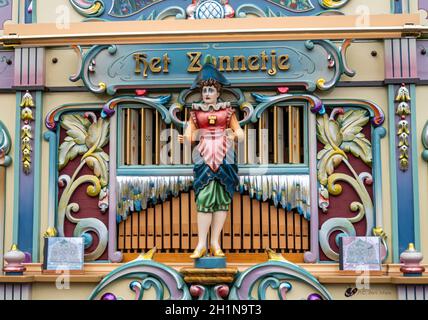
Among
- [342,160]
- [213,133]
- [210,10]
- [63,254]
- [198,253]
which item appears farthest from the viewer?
[210,10]

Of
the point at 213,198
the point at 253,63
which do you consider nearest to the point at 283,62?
the point at 253,63

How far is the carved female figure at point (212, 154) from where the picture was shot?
649 cm

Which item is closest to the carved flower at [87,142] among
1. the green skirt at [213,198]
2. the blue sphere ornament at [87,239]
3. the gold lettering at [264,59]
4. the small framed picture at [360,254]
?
the blue sphere ornament at [87,239]

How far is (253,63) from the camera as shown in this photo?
6.91m

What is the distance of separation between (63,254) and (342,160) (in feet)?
8.74

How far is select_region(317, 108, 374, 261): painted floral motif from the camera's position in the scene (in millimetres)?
6777

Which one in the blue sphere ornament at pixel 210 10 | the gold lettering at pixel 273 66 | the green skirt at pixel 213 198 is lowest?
the green skirt at pixel 213 198

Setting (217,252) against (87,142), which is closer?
(217,252)

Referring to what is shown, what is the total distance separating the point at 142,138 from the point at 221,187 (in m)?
1.01

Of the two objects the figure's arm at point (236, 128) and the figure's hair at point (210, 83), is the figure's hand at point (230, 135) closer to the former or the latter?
the figure's arm at point (236, 128)

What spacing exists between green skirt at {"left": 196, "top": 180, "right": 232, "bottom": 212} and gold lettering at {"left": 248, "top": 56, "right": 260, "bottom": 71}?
3.80 feet

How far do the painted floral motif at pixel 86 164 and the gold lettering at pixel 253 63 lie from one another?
1.43 m

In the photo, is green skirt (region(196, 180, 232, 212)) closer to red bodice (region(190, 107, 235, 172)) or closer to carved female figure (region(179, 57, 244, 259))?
carved female figure (region(179, 57, 244, 259))

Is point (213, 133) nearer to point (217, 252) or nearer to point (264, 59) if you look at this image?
point (264, 59)
